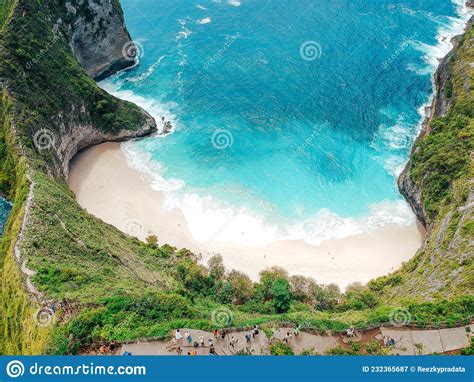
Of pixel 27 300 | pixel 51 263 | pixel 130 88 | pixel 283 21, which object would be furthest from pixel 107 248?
pixel 283 21

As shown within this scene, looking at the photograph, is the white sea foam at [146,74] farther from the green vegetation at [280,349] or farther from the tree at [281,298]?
the green vegetation at [280,349]

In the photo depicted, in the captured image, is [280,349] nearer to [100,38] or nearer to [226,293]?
[226,293]

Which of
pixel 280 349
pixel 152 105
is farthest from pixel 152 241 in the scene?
pixel 152 105

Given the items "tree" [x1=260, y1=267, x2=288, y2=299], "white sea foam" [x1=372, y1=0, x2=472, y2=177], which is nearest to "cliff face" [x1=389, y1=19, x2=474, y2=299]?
"white sea foam" [x1=372, y1=0, x2=472, y2=177]

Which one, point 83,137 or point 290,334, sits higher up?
point 290,334

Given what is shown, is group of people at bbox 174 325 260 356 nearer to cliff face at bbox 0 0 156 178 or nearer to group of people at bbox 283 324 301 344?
group of people at bbox 283 324 301 344

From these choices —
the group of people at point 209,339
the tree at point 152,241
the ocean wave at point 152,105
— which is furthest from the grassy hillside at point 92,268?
→ the ocean wave at point 152,105
